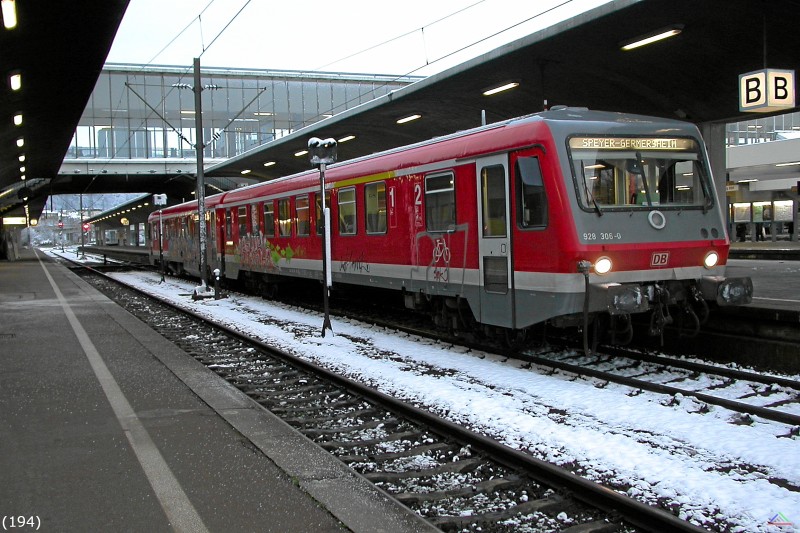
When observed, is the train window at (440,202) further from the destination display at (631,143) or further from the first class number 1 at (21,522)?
the first class number 1 at (21,522)

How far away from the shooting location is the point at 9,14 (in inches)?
436

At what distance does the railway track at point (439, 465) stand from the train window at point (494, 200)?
285 cm

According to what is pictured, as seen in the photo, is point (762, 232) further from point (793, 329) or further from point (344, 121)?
point (793, 329)

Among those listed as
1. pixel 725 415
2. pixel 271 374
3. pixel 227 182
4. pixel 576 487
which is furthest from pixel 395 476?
pixel 227 182

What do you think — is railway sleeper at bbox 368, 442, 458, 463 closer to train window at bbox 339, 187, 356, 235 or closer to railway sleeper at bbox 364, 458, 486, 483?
railway sleeper at bbox 364, 458, 486, 483

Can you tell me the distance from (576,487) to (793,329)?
5.73 meters

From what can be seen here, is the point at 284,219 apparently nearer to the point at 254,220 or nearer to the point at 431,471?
the point at 254,220

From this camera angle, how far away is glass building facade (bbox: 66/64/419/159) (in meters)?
48.0

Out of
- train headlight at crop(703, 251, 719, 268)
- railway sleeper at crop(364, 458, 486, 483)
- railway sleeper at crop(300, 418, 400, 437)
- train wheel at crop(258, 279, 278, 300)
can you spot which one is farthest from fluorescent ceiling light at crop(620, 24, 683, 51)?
train wheel at crop(258, 279, 278, 300)

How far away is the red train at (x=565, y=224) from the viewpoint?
8.20 m

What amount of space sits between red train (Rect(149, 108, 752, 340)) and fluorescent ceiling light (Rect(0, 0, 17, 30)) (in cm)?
647

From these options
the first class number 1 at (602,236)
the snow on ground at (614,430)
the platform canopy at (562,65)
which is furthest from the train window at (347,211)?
the first class number 1 at (602,236)

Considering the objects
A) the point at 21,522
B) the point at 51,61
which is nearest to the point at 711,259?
the point at 21,522

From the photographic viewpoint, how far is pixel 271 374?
907 cm
